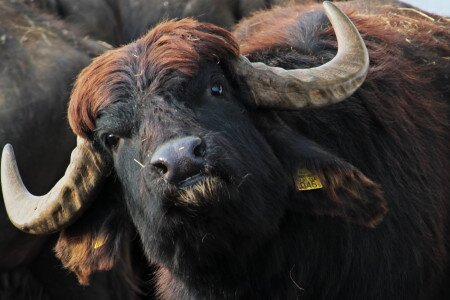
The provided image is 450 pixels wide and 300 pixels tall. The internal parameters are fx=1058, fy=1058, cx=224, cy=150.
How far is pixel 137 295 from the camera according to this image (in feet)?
27.8

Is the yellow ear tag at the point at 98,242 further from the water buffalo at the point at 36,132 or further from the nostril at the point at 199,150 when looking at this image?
the water buffalo at the point at 36,132

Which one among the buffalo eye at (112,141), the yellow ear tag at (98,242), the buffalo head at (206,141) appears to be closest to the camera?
the buffalo head at (206,141)

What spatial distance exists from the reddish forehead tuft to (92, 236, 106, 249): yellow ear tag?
63 centimetres

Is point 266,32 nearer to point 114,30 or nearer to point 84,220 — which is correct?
point 84,220

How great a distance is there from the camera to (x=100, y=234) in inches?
232

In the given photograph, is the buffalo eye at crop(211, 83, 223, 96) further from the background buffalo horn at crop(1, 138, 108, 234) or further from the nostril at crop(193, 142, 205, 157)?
the background buffalo horn at crop(1, 138, 108, 234)

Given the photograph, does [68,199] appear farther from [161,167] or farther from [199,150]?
[199,150]

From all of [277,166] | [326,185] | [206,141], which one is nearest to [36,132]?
[277,166]

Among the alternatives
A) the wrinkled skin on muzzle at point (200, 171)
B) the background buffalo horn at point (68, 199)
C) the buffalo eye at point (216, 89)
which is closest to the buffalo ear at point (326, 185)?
the wrinkled skin on muzzle at point (200, 171)

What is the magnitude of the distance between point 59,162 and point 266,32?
7.62 feet

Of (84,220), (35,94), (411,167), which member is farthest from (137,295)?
(411,167)

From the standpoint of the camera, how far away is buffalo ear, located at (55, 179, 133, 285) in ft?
19.4

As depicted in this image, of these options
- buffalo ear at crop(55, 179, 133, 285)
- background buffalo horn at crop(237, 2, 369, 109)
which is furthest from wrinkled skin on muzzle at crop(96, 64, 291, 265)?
buffalo ear at crop(55, 179, 133, 285)

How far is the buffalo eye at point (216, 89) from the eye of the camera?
530 centimetres
